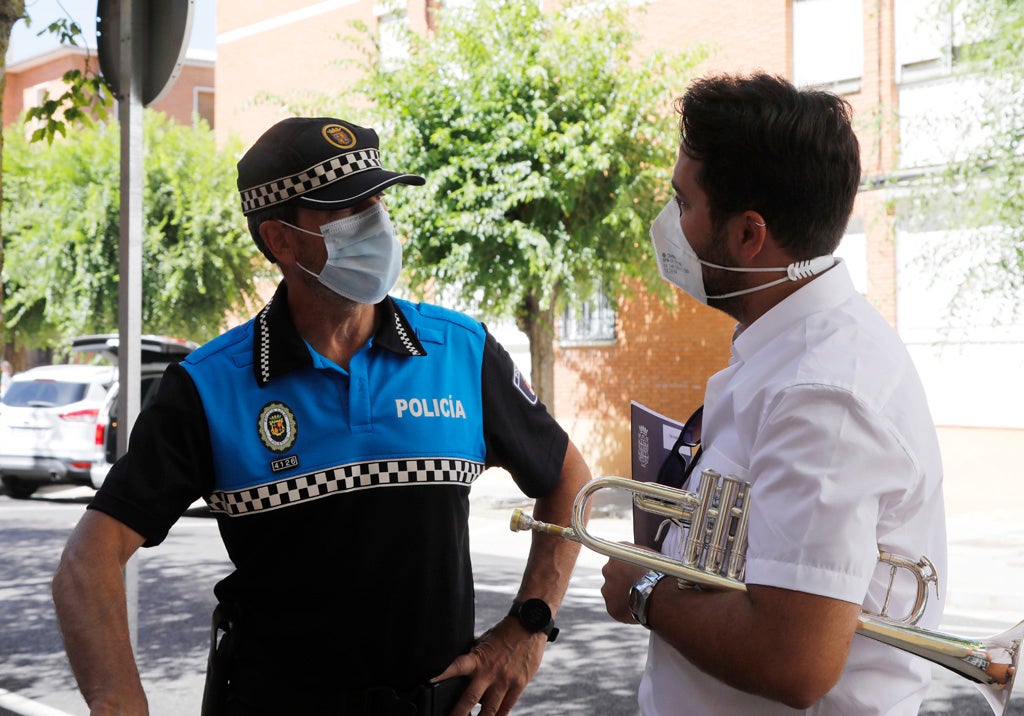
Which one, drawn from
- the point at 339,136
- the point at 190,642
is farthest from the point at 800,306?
the point at 190,642

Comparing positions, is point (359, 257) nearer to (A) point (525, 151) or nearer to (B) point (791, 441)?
(B) point (791, 441)

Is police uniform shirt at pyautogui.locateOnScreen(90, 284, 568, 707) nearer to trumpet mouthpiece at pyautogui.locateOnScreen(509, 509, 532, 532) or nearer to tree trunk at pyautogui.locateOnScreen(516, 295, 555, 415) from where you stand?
trumpet mouthpiece at pyautogui.locateOnScreen(509, 509, 532, 532)

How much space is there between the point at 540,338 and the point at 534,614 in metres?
12.5

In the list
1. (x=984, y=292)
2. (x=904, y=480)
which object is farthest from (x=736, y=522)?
(x=984, y=292)

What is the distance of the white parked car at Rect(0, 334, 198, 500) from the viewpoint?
13867mm

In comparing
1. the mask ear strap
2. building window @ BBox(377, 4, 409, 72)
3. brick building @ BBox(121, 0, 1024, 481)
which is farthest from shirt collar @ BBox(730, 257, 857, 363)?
building window @ BBox(377, 4, 409, 72)

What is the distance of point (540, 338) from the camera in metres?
14.8

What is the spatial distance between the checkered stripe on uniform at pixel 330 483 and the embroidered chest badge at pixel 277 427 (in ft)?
0.26

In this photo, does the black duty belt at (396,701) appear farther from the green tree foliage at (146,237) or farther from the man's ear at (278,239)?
the green tree foliage at (146,237)

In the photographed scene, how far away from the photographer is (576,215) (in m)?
14.1

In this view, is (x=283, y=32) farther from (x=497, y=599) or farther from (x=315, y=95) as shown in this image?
(x=497, y=599)

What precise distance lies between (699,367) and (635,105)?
442 cm

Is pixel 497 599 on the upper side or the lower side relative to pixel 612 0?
lower

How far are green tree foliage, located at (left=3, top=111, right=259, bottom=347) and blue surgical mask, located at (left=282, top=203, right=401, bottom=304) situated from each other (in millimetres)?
17773
